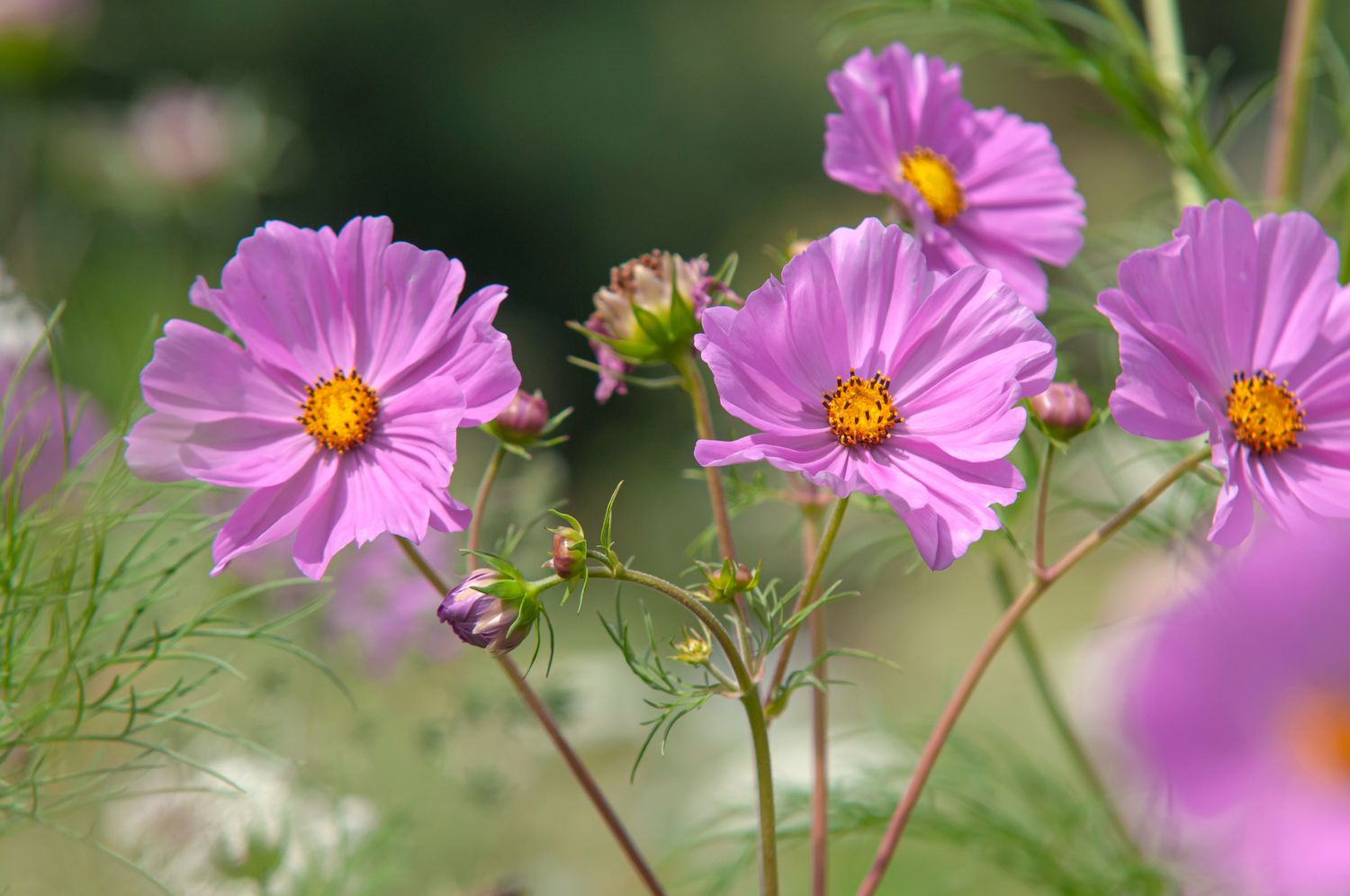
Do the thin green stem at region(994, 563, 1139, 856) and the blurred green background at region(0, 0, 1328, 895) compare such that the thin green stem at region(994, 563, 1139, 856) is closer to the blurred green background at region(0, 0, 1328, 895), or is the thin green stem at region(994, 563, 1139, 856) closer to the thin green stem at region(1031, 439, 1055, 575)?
the blurred green background at region(0, 0, 1328, 895)

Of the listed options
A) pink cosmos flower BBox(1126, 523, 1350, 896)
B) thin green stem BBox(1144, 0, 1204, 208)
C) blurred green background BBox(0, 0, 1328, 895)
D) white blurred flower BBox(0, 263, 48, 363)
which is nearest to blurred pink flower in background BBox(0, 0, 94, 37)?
blurred green background BBox(0, 0, 1328, 895)

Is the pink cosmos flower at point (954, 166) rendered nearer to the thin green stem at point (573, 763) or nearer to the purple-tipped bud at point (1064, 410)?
the purple-tipped bud at point (1064, 410)

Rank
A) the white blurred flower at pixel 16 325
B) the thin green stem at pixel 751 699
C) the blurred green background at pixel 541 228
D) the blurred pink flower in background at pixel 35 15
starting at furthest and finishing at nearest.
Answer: the blurred pink flower in background at pixel 35 15
the blurred green background at pixel 541 228
the white blurred flower at pixel 16 325
the thin green stem at pixel 751 699

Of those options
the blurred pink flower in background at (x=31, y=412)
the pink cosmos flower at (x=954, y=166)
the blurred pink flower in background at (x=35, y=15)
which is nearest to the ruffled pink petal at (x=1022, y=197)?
the pink cosmos flower at (x=954, y=166)

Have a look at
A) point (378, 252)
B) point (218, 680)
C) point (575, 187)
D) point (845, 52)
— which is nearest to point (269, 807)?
point (218, 680)

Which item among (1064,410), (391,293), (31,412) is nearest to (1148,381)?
(1064,410)

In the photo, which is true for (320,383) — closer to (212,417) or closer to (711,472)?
(212,417)
